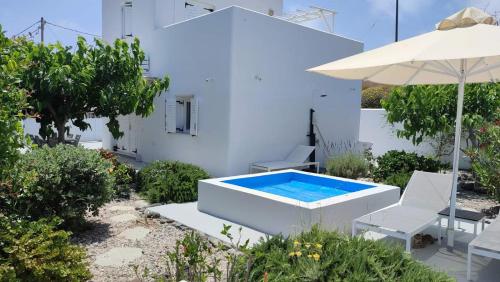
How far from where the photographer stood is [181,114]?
604 inches

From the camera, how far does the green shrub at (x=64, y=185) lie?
6.39m

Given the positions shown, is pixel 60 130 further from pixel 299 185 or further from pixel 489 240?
pixel 489 240

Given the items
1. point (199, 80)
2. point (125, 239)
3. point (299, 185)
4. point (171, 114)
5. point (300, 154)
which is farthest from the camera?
point (171, 114)

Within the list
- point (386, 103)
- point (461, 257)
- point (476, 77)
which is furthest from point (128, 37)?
point (461, 257)

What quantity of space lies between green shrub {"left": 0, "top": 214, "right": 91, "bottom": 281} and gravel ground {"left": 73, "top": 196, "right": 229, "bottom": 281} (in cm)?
65

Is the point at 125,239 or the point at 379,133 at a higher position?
the point at 379,133

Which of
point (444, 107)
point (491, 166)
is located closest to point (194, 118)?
point (444, 107)

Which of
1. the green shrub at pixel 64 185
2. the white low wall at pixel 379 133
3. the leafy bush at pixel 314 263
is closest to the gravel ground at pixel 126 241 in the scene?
the green shrub at pixel 64 185

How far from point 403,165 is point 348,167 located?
6.07 ft

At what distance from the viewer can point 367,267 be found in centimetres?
397

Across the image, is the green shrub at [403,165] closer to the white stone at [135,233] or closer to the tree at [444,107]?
the tree at [444,107]

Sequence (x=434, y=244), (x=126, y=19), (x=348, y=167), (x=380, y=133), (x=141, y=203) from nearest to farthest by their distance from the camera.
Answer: (x=434, y=244) < (x=141, y=203) < (x=348, y=167) < (x=126, y=19) < (x=380, y=133)

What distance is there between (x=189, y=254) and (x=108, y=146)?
59.7ft

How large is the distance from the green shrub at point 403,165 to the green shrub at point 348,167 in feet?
2.78
